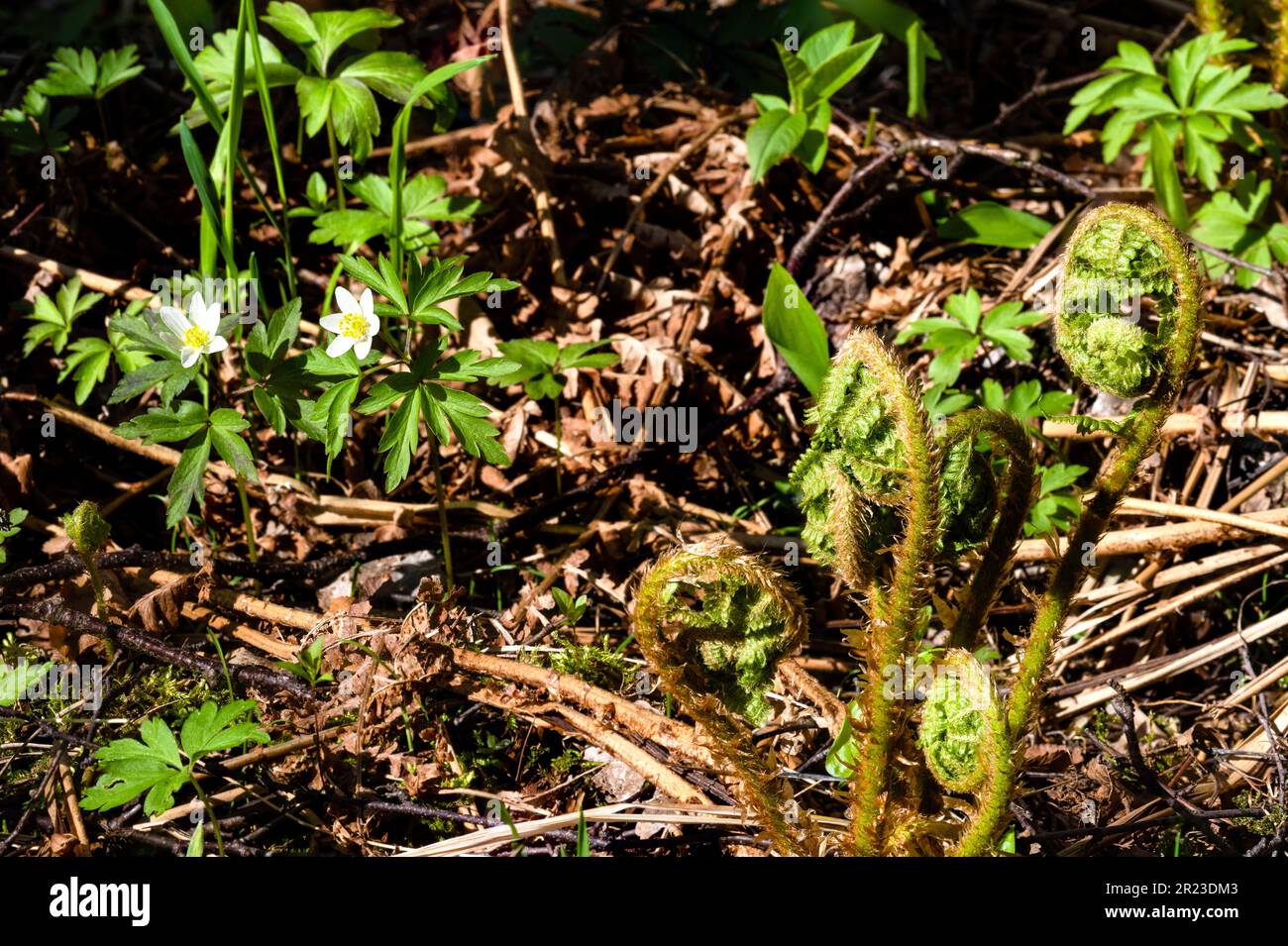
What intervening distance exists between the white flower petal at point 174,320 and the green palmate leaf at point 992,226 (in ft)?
7.15

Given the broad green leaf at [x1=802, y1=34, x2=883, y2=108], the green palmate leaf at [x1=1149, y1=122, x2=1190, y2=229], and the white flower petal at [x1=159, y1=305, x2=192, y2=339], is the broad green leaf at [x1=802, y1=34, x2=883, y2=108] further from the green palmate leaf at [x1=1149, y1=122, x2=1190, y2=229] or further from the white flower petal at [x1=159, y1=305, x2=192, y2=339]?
the white flower petal at [x1=159, y1=305, x2=192, y2=339]

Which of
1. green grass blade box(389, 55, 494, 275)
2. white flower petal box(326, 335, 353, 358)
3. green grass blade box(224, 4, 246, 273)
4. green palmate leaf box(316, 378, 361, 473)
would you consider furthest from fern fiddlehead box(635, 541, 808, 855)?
green grass blade box(224, 4, 246, 273)

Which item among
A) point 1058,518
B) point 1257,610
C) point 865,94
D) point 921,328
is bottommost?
point 1257,610

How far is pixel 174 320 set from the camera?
2.41 metres

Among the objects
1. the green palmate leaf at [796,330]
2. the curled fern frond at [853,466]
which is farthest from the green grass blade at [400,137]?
the curled fern frond at [853,466]

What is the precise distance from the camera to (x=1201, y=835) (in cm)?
210

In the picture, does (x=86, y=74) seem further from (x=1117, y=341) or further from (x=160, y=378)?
(x=1117, y=341)

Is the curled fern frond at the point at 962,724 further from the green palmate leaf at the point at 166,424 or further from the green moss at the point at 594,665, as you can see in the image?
the green palmate leaf at the point at 166,424

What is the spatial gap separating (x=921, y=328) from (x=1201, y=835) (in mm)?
1358

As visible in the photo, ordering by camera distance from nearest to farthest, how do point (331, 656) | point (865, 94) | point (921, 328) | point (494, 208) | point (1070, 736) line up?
1. point (331, 656)
2. point (1070, 736)
3. point (921, 328)
4. point (494, 208)
5. point (865, 94)

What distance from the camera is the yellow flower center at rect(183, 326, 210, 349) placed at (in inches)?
94.4

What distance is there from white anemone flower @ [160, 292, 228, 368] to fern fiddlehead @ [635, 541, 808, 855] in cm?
126
